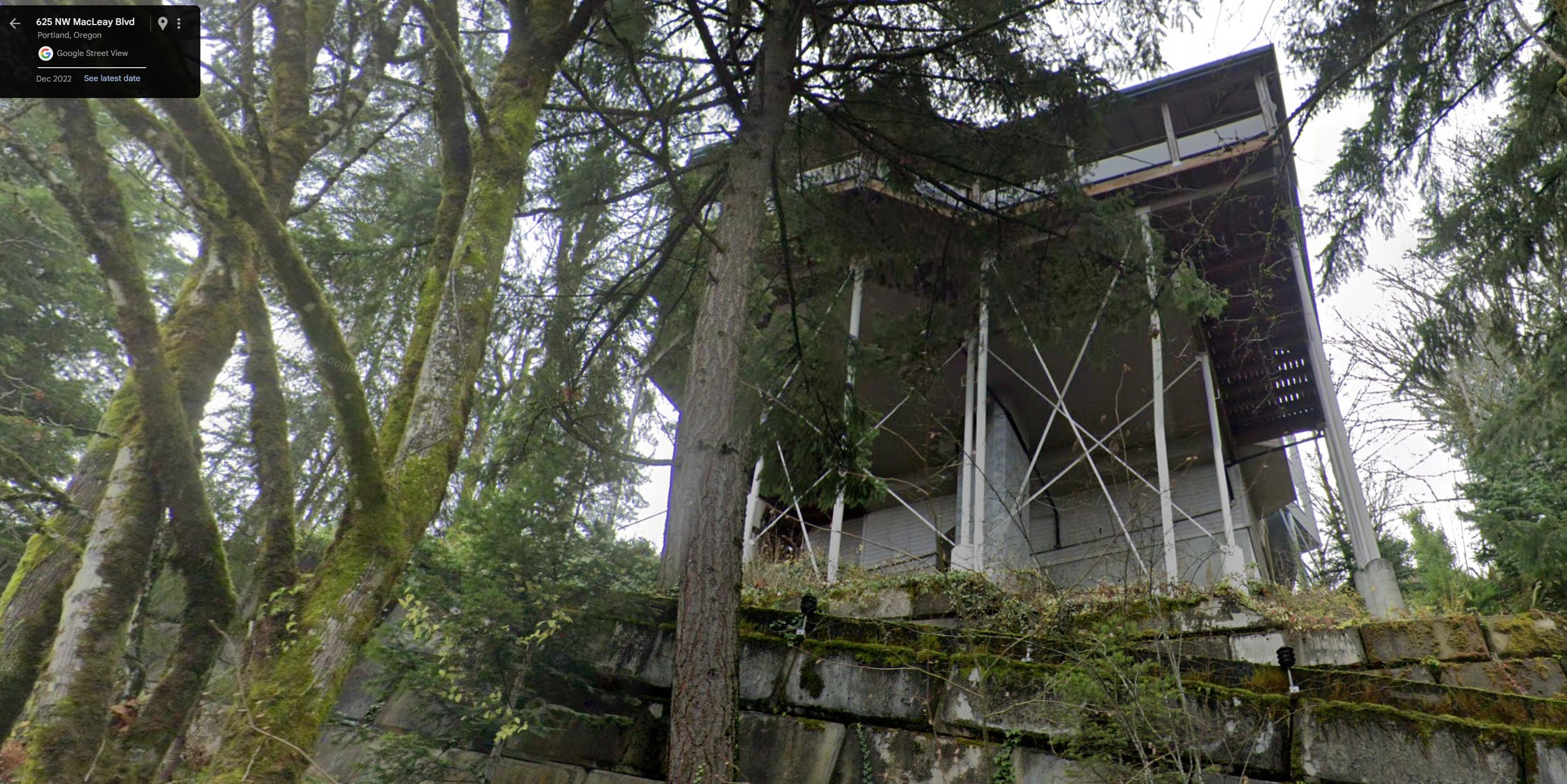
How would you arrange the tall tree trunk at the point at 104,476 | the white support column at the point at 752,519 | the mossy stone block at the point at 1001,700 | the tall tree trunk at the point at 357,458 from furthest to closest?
the white support column at the point at 752,519
the mossy stone block at the point at 1001,700
the tall tree trunk at the point at 104,476
the tall tree trunk at the point at 357,458

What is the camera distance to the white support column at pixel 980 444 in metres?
6.73

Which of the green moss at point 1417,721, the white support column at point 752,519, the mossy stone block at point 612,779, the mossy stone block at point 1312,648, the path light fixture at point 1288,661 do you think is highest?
the white support column at point 752,519

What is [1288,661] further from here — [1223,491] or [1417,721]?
[1223,491]

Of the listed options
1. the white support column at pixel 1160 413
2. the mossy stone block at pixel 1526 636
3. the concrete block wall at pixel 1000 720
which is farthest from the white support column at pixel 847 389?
the mossy stone block at pixel 1526 636

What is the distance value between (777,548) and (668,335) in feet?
12.1

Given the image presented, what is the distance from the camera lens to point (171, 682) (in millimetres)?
3480

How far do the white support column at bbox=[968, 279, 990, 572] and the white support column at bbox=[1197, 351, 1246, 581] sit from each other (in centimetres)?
176

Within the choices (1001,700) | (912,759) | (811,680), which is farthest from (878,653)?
(1001,700)

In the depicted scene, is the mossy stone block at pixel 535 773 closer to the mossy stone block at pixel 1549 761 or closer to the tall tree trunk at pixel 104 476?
the tall tree trunk at pixel 104 476

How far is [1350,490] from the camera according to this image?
692 cm

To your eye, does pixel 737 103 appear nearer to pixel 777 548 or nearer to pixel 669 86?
pixel 669 86

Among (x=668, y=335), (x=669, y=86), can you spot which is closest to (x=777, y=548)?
(x=668, y=335)

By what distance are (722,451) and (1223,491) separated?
527 cm
